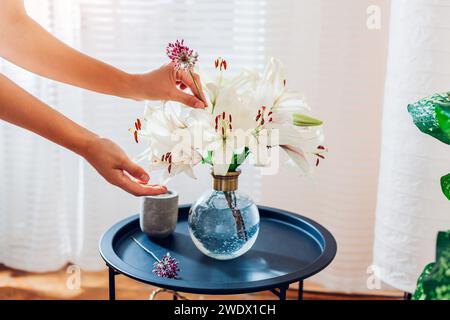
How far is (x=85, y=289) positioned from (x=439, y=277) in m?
1.57

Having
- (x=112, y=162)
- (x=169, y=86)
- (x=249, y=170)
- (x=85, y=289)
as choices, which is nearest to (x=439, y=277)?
(x=112, y=162)

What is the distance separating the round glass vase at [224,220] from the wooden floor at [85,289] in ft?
2.80

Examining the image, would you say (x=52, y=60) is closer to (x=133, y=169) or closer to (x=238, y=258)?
(x=133, y=169)

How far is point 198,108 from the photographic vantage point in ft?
3.46

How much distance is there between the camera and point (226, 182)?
1.12 meters

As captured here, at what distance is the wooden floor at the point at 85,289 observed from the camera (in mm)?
1975

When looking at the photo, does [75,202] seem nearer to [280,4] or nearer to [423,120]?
[280,4]

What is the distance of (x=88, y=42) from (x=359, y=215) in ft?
3.42

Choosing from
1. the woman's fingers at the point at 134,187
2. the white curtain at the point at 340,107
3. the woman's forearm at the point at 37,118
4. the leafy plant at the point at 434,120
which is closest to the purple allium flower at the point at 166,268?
the woman's fingers at the point at 134,187

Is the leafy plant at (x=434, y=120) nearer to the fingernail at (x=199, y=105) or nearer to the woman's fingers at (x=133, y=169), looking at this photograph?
the fingernail at (x=199, y=105)

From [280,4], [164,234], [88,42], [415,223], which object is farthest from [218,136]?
[88,42]

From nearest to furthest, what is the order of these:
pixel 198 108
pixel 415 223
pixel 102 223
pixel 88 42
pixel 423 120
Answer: pixel 423 120
pixel 198 108
pixel 415 223
pixel 88 42
pixel 102 223

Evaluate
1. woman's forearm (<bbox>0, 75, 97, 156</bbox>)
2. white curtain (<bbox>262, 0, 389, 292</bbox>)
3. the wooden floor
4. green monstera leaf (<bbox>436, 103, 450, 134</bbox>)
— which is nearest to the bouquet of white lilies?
woman's forearm (<bbox>0, 75, 97, 156</bbox>)

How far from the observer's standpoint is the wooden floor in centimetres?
197
